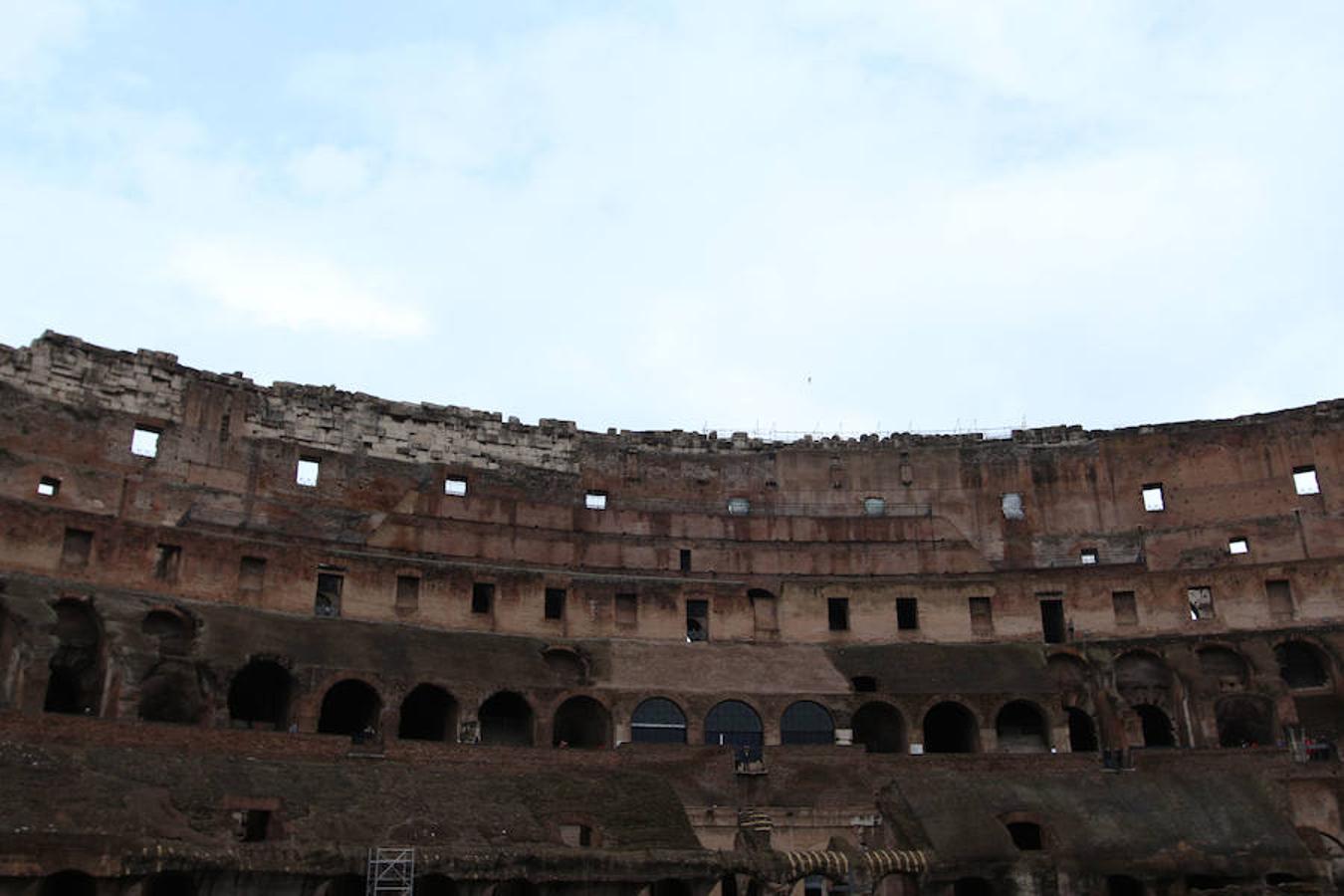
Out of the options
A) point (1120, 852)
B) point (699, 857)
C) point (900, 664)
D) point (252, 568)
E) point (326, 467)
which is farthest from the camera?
point (326, 467)

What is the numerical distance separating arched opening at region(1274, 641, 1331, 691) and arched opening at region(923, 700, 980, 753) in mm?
11608

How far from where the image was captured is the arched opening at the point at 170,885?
1012 inches

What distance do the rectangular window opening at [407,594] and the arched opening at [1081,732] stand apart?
24.5 m

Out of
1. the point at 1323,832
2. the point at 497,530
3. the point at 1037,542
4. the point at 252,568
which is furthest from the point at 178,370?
the point at 1323,832

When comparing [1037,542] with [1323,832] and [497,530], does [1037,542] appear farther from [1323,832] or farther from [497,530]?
[497,530]

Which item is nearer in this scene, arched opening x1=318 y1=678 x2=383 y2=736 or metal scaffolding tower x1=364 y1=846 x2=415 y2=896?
metal scaffolding tower x1=364 y1=846 x2=415 y2=896

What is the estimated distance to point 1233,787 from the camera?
1406 inches

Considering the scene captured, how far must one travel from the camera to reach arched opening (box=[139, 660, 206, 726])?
115 ft

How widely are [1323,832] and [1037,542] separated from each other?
65.8 ft

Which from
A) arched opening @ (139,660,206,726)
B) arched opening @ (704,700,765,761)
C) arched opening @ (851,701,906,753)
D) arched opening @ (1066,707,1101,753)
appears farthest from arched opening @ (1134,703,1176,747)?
arched opening @ (139,660,206,726)

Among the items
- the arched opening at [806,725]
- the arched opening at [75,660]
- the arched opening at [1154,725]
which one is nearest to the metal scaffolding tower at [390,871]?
the arched opening at [75,660]

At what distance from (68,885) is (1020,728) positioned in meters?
31.7

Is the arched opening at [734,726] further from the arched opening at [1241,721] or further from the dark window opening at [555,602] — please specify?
the arched opening at [1241,721]

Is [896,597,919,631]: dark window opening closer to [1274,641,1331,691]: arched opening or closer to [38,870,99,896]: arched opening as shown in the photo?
[1274,641,1331,691]: arched opening
